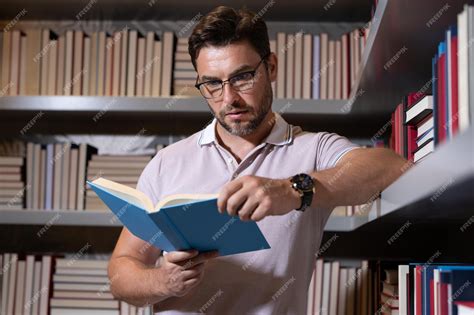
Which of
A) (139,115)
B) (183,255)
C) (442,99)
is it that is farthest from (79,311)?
(442,99)

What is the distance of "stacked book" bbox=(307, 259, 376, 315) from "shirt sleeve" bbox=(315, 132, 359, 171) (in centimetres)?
81

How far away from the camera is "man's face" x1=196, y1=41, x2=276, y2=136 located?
1597 millimetres

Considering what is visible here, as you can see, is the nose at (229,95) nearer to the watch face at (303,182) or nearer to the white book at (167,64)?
the watch face at (303,182)

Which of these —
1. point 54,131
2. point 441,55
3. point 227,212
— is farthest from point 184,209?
point 54,131

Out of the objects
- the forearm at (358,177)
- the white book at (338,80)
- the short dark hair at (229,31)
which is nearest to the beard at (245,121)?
the short dark hair at (229,31)

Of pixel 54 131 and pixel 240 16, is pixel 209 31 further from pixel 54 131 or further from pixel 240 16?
pixel 54 131

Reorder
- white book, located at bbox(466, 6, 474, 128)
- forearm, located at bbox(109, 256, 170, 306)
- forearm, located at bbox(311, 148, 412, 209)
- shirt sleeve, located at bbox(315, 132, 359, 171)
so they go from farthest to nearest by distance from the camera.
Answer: shirt sleeve, located at bbox(315, 132, 359, 171) → forearm, located at bbox(109, 256, 170, 306) → forearm, located at bbox(311, 148, 412, 209) → white book, located at bbox(466, 6, 474, 128)

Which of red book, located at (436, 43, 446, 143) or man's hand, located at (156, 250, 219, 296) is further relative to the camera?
man's hand, located at (156, 250, 219, 296)

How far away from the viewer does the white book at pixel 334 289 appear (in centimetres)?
236

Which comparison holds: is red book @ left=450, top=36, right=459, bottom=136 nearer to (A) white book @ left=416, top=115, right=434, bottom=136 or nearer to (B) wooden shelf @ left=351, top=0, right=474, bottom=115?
(B) wooden shelf @ left=351, top=0, right=474, bottom=115

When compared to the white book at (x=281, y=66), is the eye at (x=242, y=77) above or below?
below

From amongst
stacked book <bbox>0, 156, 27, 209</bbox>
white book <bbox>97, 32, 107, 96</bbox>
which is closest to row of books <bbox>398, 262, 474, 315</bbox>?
white book <bbox>97, 32, 107, 96</bbox>

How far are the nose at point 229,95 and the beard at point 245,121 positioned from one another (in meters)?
0.01

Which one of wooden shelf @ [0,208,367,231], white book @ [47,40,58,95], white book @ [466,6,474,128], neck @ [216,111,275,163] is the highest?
white book @ [47,40,58,95]
